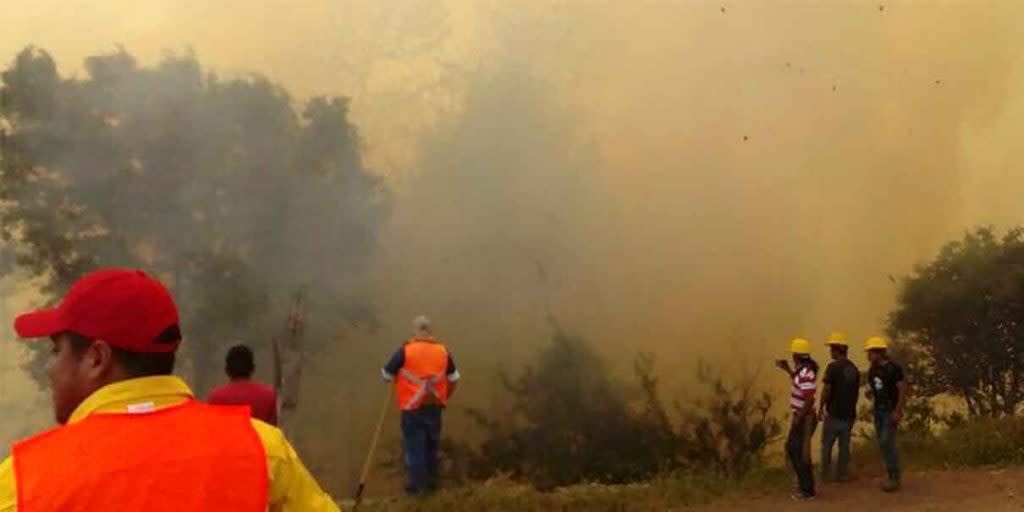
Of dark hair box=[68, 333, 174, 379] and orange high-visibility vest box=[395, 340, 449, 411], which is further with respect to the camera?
orange high-visibility vest box=[395, 340, 449, 411]

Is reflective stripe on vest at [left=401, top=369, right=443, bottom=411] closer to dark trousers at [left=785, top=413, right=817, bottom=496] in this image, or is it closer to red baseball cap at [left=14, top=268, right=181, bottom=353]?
dark trousers at [left=785, top=413, right=817, bottom=496]

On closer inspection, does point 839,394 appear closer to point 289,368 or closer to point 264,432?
point 289,368

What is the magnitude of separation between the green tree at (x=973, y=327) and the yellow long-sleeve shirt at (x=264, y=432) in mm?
12926

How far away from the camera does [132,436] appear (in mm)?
1478

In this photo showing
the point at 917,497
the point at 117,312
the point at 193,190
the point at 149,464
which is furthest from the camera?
the point at 193,190

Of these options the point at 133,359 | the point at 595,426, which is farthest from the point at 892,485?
the point at 133,359

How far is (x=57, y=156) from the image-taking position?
12750mm

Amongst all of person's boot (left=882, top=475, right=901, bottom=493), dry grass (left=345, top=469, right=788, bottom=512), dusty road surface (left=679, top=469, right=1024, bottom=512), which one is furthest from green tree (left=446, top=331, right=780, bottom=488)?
person's boot (left=882, top=475, right=901, bottom=493)

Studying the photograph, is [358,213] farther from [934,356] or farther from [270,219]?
[934,356]

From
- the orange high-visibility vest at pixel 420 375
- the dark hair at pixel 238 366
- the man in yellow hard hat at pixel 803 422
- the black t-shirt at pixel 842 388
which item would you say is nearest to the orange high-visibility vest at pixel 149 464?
the dark hair at pixel 238 366

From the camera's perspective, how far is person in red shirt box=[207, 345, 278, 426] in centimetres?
470

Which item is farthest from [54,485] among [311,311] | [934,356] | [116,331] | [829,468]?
[934,356]

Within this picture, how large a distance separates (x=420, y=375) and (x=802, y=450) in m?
3.24

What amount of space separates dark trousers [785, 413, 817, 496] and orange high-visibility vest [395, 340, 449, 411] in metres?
2.96
